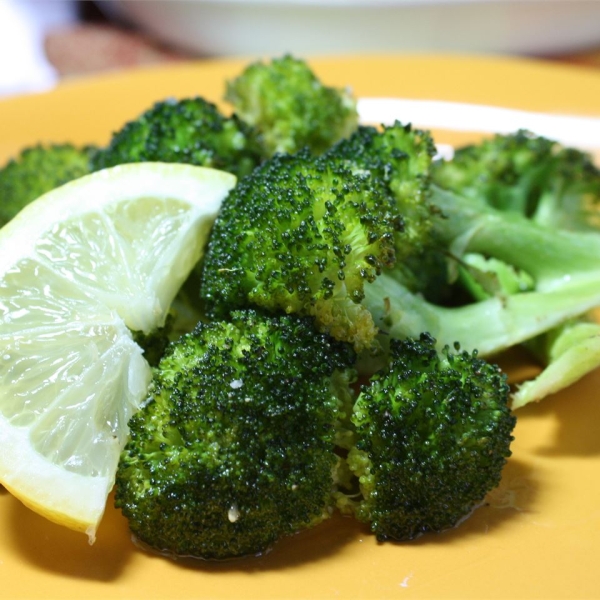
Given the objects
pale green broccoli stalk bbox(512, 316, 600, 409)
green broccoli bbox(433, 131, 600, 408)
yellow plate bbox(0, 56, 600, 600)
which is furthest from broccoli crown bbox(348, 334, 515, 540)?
green broccoli bbox(433, 131, 600, 408)

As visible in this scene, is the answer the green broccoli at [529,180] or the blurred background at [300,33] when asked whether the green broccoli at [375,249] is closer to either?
the green broccoli at [529,180]

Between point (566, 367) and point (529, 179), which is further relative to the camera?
point (529, 179)

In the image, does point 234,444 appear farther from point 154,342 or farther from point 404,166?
point 404,166

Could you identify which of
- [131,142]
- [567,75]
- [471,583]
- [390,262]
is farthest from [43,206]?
[567,75]

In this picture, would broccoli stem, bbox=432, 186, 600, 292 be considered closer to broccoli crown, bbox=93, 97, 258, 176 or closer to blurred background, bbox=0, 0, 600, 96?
broccoli crown, bbox=93, 97, 258, 176

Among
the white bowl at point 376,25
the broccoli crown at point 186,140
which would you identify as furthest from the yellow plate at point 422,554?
the white bowl at point 376,25

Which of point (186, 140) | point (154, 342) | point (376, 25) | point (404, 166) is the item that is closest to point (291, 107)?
point (186, 140)

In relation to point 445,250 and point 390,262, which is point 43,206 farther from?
point 445,250
